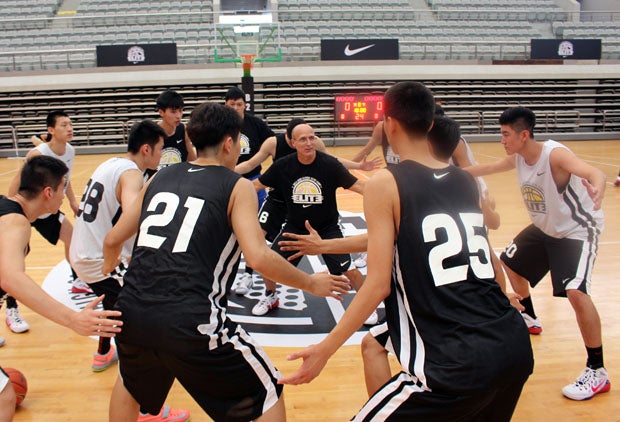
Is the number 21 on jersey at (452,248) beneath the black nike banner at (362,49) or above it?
beneath

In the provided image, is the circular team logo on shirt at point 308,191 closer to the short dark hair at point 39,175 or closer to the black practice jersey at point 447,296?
the short dark hair at point 39,175

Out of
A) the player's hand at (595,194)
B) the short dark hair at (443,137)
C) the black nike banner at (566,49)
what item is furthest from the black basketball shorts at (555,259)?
the black nike banner at (566,49)

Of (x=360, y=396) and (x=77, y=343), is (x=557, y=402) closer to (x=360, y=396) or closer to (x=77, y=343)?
(x=360, y=396)

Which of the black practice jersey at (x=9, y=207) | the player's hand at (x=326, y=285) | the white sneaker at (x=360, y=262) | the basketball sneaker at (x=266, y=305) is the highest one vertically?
the black practice jersey at (x=9, y=207)

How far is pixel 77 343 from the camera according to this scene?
4125mm

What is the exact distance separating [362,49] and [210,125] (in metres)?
15.0

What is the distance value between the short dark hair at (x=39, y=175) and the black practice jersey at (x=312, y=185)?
193cm

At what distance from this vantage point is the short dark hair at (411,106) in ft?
6.07

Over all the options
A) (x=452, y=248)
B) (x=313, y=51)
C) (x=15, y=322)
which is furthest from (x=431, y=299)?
(x=313, y=51)

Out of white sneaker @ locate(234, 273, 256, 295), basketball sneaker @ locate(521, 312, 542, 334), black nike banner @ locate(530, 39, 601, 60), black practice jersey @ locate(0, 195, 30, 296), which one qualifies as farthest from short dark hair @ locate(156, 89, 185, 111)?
black nike banner @ locate(530, 39, 601, 60)

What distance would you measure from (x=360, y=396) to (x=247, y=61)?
43.1ft

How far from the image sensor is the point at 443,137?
2.92 m

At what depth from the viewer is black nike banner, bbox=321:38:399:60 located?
16.3m

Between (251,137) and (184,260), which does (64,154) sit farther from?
(184,260)
